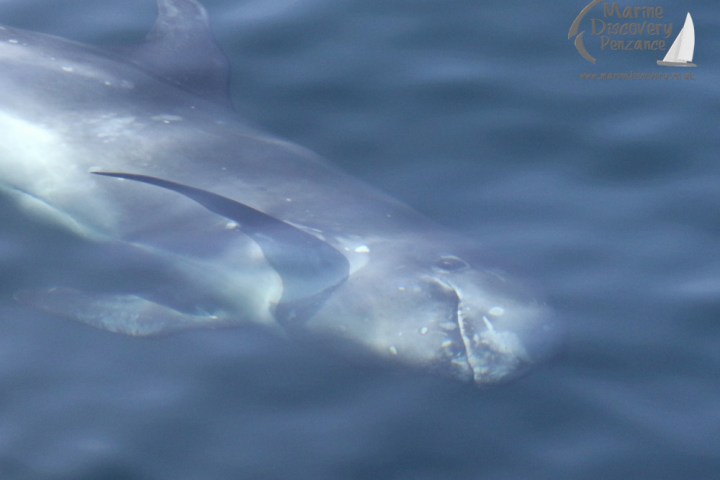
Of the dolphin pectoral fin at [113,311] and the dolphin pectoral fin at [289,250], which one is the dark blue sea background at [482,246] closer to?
the dolphin pectoral fin at [113,311]

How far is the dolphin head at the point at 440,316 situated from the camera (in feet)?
21.0

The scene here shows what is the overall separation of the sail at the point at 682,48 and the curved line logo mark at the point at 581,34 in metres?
0.70

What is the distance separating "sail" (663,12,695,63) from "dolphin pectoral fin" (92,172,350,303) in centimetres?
414

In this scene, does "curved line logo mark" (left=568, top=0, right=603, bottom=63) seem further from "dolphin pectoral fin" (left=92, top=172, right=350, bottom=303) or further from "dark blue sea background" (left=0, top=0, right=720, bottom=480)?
"dolphin pectoral fin" (left=92, top=172, right=350, bottom=303)

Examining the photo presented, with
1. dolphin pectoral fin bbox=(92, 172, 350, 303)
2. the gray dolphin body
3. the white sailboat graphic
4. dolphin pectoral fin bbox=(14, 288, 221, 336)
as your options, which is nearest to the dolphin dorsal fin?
the gray dolphin body

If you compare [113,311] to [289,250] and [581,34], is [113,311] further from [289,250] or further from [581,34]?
[581,34]

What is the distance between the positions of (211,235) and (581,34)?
4.33 meters

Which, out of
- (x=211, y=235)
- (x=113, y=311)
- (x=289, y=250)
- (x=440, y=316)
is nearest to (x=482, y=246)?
(x=440, y=316)

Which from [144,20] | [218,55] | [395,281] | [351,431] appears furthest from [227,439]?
[144,20]

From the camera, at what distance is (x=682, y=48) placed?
925 cm

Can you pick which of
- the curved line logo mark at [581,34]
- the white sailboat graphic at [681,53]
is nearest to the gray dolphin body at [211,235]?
the curved line logo mark at [581,34]

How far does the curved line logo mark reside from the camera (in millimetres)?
9330

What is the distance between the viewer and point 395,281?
22.5ft

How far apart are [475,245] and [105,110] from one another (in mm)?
3057
